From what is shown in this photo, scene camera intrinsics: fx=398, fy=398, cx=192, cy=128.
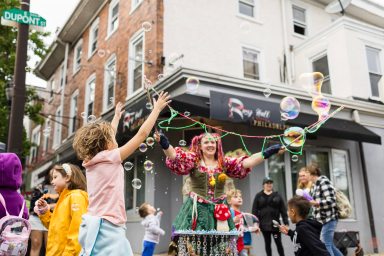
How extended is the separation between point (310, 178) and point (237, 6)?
27.4 feet

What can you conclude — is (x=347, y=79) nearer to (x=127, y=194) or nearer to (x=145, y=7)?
(x=145, y=7)

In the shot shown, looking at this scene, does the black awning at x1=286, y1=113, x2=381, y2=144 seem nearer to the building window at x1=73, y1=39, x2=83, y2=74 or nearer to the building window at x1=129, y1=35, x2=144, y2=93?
the building window at x1=129, y1=35, x2=144, y2=93

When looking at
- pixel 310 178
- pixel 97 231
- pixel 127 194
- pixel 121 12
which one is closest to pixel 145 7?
pixel 121 12

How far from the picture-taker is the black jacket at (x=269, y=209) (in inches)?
311

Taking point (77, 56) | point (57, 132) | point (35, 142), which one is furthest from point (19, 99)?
point (35, 142)

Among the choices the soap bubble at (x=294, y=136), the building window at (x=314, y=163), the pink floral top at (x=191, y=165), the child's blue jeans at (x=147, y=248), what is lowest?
the child's blue jeans at (x=147, y=248)

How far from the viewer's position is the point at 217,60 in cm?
1212

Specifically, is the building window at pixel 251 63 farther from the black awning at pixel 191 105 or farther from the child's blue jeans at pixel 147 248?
the child's blue jeans at pixel 147 248

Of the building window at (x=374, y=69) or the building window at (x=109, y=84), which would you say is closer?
the building window at (x=374, y=69)

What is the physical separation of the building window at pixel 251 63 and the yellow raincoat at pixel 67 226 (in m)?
10.0

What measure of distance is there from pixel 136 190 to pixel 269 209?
3939mm

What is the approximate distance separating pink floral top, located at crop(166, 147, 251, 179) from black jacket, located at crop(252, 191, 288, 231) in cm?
433

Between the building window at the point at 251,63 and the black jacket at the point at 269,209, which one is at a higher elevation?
the building window at the point at 251,63

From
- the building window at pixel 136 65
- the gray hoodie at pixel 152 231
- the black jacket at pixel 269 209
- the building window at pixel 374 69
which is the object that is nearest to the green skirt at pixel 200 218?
the gray hoodie at pixel 152 231
